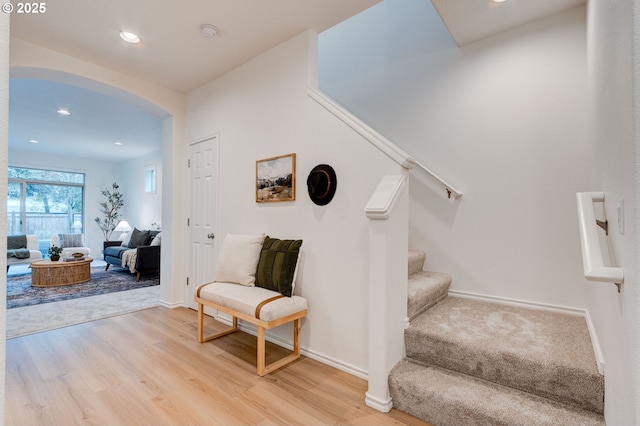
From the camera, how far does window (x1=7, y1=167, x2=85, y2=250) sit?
7340 mm

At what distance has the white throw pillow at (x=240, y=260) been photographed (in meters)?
2.63

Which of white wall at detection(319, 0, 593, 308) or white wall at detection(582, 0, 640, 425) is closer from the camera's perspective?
white wall at detection(582, 0, 640, 425)

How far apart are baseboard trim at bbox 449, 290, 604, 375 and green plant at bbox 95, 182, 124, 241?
944 centimetres

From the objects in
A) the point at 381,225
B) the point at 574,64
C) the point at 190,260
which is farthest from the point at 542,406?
the point at 190,260

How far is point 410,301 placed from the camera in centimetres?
210

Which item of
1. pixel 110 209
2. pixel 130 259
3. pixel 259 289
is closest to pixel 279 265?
pixel 259 289

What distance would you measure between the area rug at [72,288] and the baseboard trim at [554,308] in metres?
5.00

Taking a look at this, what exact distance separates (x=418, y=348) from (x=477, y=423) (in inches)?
20.1

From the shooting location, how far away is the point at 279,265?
2.43 metres

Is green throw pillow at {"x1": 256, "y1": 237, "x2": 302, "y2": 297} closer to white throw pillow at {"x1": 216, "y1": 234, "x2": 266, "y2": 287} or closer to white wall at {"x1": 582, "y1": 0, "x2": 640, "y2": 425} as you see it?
white throw pillow at {"x1": 216, "y1": 234, "x2": 266, "y2": 287}

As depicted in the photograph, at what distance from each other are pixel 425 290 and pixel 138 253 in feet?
16.8

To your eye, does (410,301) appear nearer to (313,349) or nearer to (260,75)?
(313,349)

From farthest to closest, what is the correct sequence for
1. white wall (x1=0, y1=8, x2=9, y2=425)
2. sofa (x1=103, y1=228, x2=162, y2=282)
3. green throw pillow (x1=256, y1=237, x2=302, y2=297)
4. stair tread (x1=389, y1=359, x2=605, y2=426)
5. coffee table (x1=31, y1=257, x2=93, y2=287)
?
sofa (x1=103, y1=228, x2=162, y2=282), coffee table (x1=31, y1=257, x2=93, y2=287), green throw pillow (x1=256, y1=237, x2=302, y2=297), stair tread (x1=389, y1=359, x2=605, y2=426), white wall (x1=0, y1=8, x2=9, y2=425)

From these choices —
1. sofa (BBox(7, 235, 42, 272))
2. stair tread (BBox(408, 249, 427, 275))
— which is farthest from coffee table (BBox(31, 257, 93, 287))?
stair tread (BBox(408, 249, 427, 275))
